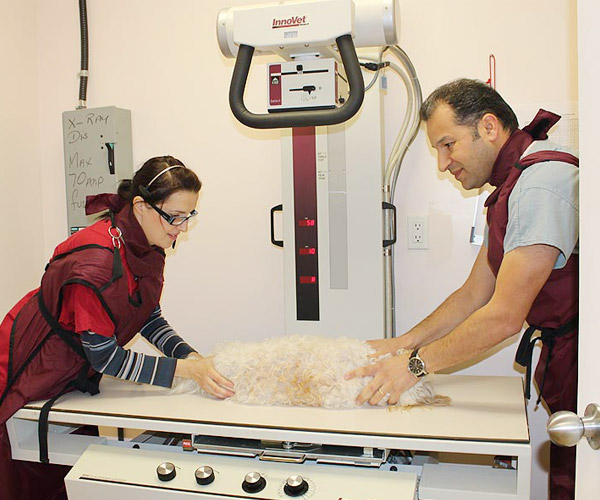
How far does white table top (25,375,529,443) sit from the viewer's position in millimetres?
1469

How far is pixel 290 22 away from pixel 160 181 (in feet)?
2.19

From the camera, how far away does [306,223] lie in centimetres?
254

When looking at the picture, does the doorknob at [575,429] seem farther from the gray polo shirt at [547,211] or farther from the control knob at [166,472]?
the control knob at [166,472]

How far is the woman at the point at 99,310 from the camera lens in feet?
5.79

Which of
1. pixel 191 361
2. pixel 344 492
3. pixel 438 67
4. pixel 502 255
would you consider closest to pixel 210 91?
pixel 438 67

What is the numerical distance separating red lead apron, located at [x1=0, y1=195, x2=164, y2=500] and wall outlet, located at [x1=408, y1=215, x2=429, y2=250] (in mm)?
1251

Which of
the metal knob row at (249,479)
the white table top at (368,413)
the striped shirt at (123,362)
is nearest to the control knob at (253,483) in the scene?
the metal knob row at (249,479)

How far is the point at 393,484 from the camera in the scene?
1432 millimetres

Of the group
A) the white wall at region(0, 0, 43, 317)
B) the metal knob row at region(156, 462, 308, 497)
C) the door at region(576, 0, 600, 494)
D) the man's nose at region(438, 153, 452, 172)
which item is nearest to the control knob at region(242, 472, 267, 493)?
the metal knob row at region(156, 462, 308, 497)

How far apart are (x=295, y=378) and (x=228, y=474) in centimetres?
32

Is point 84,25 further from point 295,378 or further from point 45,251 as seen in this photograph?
point 295,378

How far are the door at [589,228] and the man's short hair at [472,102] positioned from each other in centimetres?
95

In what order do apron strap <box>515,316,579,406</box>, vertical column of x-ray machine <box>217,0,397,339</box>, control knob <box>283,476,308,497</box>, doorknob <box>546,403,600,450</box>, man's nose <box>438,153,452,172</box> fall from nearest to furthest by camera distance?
doorknob <box>546,403,600,450</box> < control knob <box>283,476,308,497</box> < apron strap <box>515,316,579,406</box> < man's nose <box>438,153,452,172</box> < vertical column of x-ray machine <box>217,0,397,339</box>

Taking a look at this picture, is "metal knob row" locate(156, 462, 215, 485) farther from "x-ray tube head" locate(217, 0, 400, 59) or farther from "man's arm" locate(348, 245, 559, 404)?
"x-ray tube head" locate(217, 0, 400, 59)
